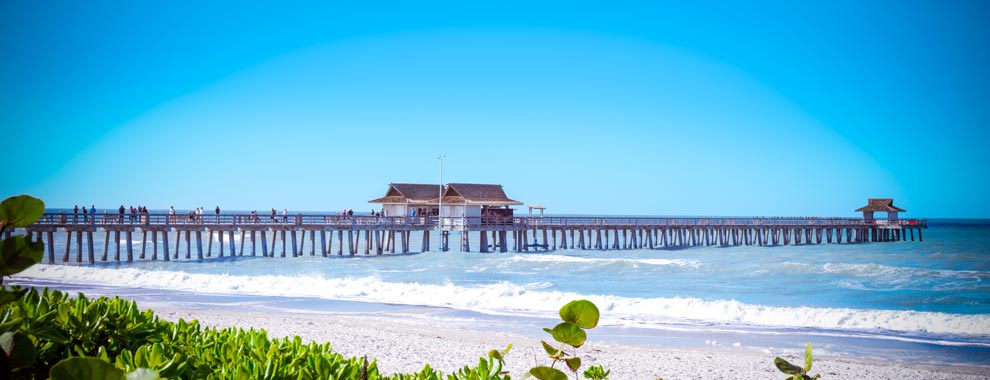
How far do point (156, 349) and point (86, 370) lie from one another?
1.07 m

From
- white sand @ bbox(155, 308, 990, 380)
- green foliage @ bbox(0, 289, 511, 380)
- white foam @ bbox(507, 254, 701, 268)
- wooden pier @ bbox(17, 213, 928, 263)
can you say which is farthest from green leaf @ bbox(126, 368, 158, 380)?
white foam @ bbox(507, 254, 701, 268)

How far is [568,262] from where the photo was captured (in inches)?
1401

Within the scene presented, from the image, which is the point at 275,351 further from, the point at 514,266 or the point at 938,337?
the point at 514,266

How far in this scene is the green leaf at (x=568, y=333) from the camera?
175 cm

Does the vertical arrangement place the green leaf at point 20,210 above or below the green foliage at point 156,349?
above

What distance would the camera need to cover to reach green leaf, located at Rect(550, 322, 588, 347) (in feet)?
5.76

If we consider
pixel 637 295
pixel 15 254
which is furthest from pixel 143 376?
pixel 637 295

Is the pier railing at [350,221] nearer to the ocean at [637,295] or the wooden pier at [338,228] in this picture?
the wooden pier at [338,228]

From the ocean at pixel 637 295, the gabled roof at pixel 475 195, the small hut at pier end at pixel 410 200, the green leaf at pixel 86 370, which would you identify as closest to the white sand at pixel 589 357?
the ocean at pixel 637 295

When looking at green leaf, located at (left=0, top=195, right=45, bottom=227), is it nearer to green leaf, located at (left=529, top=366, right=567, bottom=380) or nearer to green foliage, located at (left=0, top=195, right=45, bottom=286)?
green foliage, located at (left=0, top=195, right=45, bottom=286)

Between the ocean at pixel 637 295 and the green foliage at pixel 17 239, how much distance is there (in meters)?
12.7

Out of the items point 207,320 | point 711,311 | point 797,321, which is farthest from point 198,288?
point 797,321

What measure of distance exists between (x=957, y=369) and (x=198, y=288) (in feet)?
71.2

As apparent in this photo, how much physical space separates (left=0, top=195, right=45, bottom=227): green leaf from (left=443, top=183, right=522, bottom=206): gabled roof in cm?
4263
